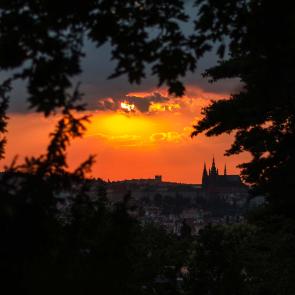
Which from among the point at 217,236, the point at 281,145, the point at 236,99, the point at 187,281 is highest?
the point at 236,99

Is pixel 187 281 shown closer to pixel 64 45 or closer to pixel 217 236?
pixel 217 236

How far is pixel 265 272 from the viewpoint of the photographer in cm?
2469

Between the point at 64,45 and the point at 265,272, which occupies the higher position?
the point at 64,45

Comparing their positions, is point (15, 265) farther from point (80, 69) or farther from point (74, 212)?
point (80, 69)

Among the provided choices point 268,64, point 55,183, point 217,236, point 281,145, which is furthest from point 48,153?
point 217,236

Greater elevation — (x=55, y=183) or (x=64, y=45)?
(x=64, y=45)

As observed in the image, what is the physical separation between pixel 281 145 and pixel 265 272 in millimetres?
4808

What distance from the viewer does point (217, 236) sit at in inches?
1538

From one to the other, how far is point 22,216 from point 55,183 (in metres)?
0.50

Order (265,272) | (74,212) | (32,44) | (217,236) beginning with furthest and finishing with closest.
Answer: (217,236) < (265,272) < (74,212) < (32,44)

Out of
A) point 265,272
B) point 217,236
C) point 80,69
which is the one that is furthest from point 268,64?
point 217,236

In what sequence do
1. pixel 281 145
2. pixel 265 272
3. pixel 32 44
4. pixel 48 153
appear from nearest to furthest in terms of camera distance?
pixel 32 44, pixel 48 153, pixel 281 145, pixel 265 272

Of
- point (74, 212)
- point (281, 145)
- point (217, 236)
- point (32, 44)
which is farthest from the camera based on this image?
point (217, 236)

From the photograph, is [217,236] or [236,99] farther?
[217,236]
